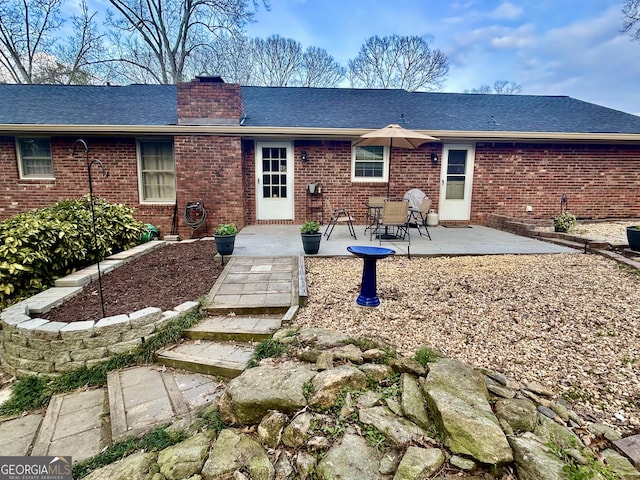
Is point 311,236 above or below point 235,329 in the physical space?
above

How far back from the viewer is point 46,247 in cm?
395

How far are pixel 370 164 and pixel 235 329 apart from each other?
6.02 meters

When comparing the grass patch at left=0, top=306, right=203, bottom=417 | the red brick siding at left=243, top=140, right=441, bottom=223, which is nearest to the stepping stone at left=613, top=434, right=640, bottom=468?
the grass patch at left=0, top=306, right=203, bottom=417

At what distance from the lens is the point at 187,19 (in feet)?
48.2

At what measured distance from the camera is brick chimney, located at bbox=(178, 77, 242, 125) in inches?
282

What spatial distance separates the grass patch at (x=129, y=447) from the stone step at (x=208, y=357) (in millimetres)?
588

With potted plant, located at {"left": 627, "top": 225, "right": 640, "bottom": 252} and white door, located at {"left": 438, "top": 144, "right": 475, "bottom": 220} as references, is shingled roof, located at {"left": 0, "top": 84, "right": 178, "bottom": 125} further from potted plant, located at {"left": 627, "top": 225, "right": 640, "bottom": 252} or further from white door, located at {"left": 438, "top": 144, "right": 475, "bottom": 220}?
potted plant, located at {"left": 627, "top": 225, "right": 640, "bottom": 252}

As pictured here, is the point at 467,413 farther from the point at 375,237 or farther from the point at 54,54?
the point at 54,54

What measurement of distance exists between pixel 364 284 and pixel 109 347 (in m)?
2.37

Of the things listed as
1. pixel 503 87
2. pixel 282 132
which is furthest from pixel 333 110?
pixel 503 87

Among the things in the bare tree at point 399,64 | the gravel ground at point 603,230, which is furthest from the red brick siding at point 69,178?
the bare tree at point 399,64

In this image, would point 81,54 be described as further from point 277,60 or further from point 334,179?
point 334,179

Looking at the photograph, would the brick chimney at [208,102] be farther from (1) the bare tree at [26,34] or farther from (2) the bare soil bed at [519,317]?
(1) the bare tree at [26,34]

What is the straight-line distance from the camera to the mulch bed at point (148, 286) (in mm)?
3250
